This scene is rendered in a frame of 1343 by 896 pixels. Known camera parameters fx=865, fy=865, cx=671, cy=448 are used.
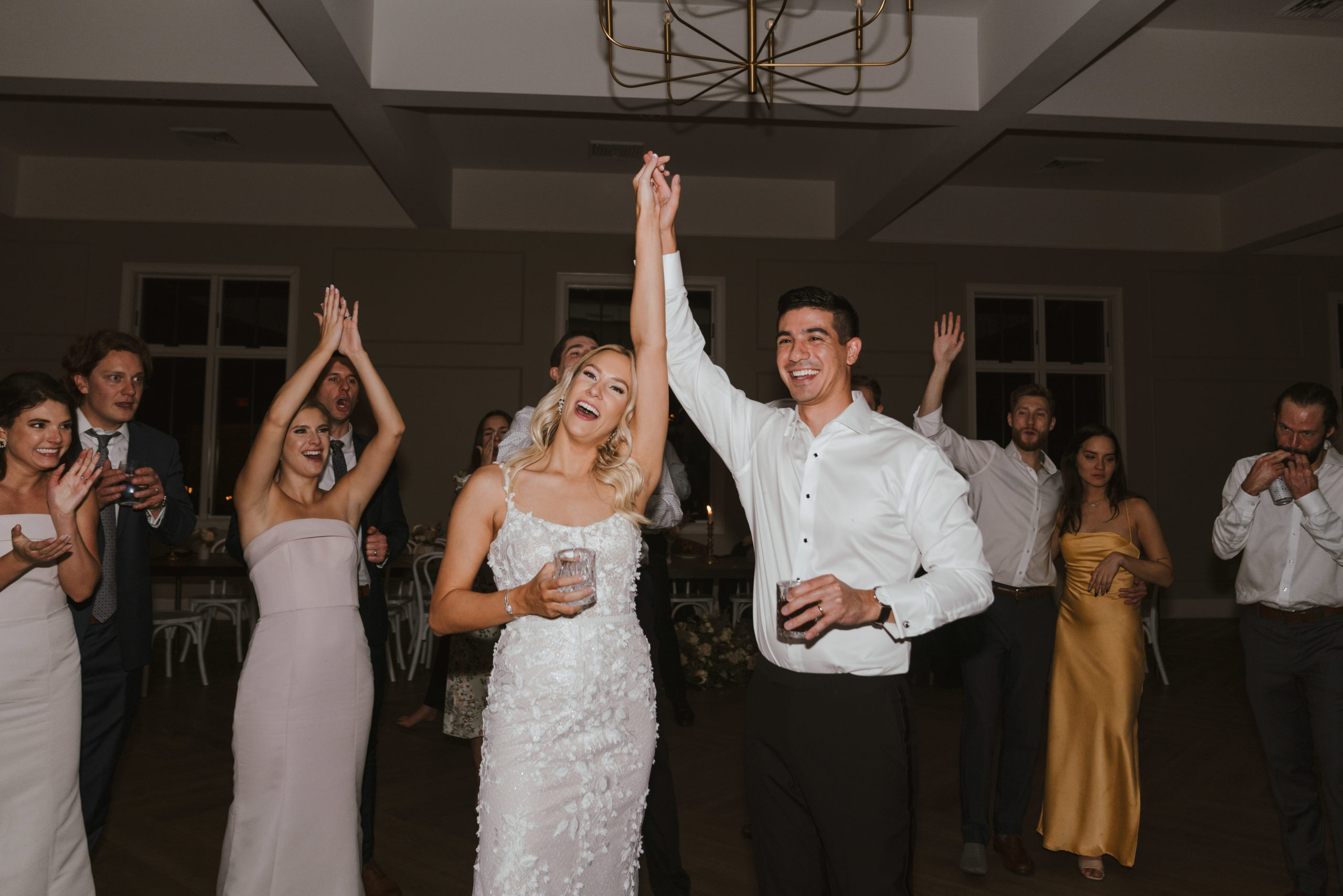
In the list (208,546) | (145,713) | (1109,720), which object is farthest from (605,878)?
(208,546)

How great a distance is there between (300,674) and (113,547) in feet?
3.13

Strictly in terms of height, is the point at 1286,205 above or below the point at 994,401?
above

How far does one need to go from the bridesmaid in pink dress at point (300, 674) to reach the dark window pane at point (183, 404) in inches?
248

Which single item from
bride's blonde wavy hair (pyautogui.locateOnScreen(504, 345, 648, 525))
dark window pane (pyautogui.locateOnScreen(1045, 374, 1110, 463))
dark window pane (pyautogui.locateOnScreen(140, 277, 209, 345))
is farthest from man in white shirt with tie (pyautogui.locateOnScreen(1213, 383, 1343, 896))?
dark window pane (pyautogui.locateOnScreen(140, 277, 209, 345))

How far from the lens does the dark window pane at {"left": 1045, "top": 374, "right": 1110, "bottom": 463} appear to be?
337 inches

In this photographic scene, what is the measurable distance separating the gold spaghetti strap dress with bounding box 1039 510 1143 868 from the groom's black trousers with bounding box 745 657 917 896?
166 centimetres

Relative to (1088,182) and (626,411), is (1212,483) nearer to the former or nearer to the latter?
(1088,182)

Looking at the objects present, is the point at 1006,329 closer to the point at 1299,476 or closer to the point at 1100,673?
the point at 1100,673

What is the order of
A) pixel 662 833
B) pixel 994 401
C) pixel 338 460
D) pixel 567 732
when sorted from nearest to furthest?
pixel 567 732
pixel 662 833
pixel 338 460
pixel 994 401

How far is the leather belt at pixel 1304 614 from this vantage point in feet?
9.13

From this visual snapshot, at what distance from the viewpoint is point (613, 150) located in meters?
7.27

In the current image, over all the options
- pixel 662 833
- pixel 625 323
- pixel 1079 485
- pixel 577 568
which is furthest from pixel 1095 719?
pixel 625 323

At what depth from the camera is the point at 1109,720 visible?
311 cm

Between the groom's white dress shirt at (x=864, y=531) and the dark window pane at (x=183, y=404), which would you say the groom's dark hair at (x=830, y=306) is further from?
the dark window pane at (x=183, y=404)
